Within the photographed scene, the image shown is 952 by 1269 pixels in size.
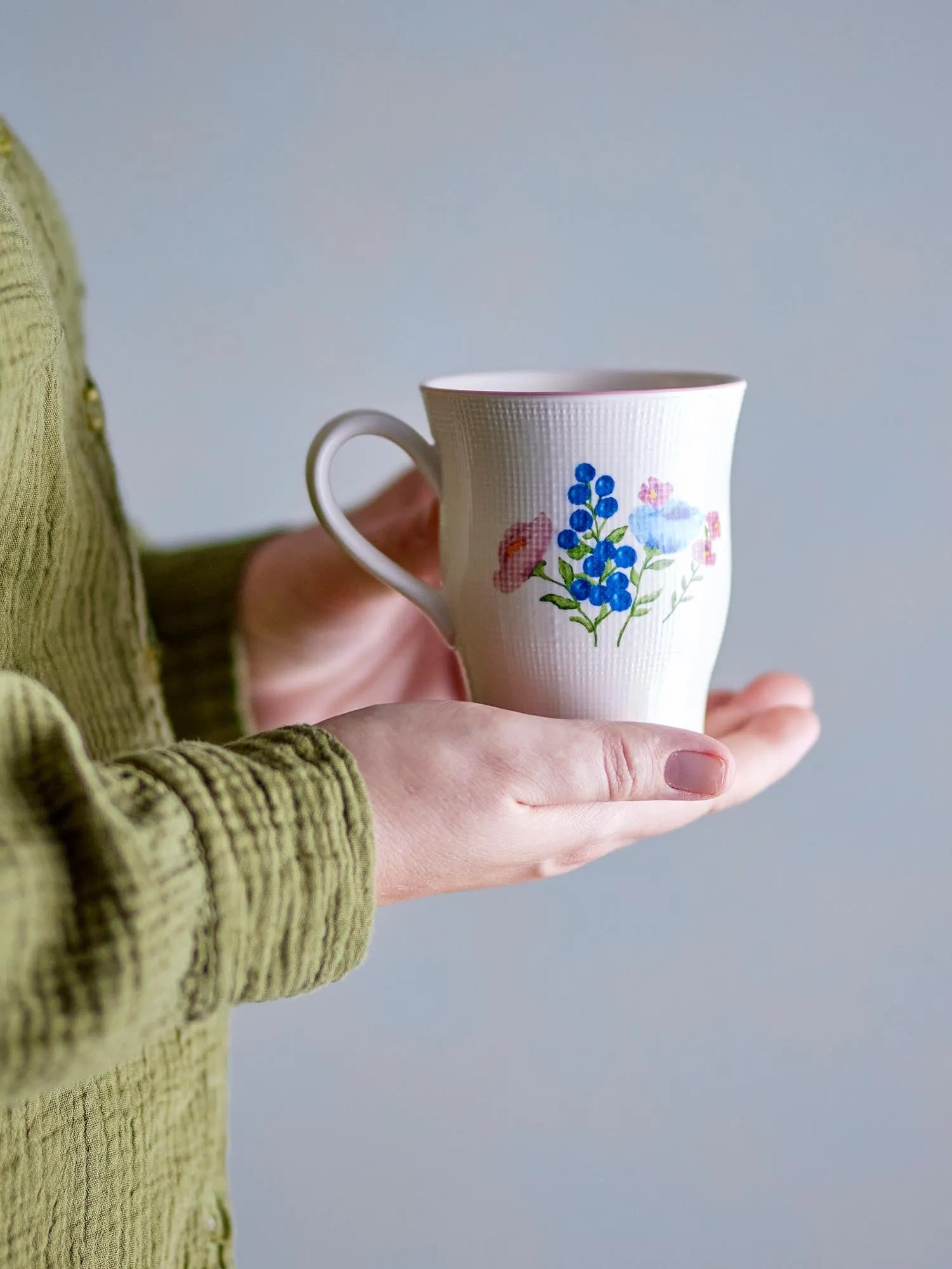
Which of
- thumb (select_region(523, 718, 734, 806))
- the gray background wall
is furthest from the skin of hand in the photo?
the gray background wall

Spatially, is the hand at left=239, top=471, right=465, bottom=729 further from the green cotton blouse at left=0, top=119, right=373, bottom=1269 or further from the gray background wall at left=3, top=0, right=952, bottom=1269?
the gray background wall at left=3, top=0, right=952, bottom=1269

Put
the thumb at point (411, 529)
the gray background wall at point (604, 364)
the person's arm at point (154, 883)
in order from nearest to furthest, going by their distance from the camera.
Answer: the person's arm at point (154, 883), the thumb at point (411, 529), the gray background wall at point (604, 364)

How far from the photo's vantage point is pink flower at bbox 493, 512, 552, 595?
0.51 m

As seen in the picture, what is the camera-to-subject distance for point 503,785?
476 millimetres

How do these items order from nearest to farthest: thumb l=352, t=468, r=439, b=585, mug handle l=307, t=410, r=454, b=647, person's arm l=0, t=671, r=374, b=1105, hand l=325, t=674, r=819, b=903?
person's arm l=0, t=671, r=374, b=1105 < hand l=325, t=674, r=819, b=903 < mug handle l=307, t=410, r=454, b=647 < thumb l=352, t=468, r=439, b=585

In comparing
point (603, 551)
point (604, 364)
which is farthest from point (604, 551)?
point (604, 364)

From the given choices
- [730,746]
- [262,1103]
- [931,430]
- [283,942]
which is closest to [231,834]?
[283,942]

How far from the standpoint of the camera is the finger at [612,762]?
48 centimetres

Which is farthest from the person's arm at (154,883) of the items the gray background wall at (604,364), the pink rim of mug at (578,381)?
the gray background wall at (604,364)

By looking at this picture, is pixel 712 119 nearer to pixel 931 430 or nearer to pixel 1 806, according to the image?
pixel 931 430

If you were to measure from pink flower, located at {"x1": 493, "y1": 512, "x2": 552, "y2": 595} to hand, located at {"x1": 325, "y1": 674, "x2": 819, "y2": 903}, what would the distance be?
65mm

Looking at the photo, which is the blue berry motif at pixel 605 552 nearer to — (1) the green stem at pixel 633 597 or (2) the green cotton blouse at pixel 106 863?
(1) the green stem at pixel 633 597

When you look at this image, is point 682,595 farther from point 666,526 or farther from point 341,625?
point 341,625

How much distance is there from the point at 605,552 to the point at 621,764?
3.5 inches
